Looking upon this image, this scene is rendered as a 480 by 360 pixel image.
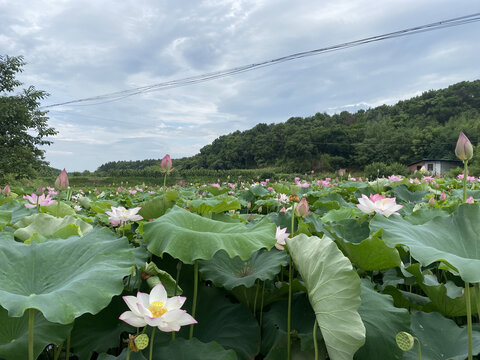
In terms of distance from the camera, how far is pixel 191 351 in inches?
25.1

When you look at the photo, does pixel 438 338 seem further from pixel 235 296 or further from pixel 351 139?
pixel 351 139

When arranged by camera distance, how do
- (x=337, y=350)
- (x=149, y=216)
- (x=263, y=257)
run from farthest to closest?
(x=149, y=216) < (x=263, y=257) < (x=337, y=350)

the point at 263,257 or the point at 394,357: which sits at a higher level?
the point at 263,257

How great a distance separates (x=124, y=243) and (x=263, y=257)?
1.24 feet

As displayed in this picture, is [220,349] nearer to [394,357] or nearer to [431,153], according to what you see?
[394,357]

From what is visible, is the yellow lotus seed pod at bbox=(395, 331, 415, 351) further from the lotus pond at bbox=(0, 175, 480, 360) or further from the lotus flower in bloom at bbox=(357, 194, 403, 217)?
the lotus flower in bloom at bbox=(357, 194, 403, 217)

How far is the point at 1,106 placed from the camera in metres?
16.6

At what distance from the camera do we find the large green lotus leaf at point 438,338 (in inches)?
26.9

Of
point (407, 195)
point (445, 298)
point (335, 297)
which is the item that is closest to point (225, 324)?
point (335, 297)

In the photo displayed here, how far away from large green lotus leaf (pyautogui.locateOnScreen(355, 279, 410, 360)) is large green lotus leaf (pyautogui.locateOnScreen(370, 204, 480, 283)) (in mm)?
126

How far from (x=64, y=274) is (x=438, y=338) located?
842 millimetres

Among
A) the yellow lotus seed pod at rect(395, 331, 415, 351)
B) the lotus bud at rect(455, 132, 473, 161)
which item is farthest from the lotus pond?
the lotus bud at rect(455, 132, 473, 161)

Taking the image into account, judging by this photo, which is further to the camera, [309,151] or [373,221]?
[309,151]

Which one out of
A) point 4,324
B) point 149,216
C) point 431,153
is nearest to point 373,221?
point 149,216
